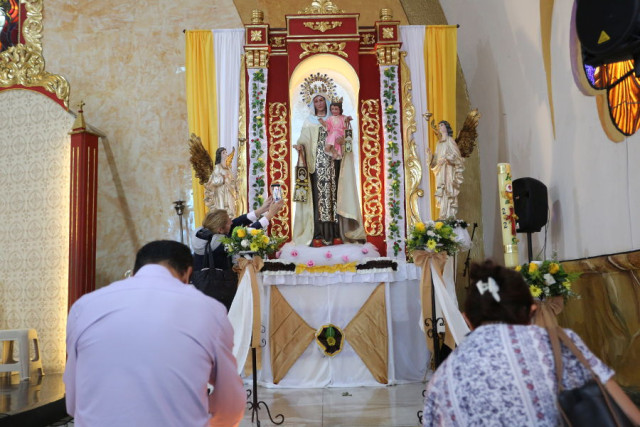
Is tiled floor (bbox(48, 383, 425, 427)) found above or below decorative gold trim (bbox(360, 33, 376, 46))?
below

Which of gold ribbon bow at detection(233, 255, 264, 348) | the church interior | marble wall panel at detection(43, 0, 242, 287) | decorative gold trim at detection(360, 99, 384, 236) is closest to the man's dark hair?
the church interior

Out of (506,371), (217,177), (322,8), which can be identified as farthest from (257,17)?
(506,371)

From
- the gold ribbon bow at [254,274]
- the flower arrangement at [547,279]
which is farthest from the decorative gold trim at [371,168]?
the flower arrangement at [547,279]

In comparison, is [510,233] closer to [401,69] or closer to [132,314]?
Answer: [401,69]

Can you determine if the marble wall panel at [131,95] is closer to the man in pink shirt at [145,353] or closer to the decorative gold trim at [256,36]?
the decorative gold trim at [256,36]

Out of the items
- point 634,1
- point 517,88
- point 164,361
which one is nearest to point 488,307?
point 164,361

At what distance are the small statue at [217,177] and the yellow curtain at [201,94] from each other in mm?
290

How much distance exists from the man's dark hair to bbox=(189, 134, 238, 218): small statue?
20.6 feet

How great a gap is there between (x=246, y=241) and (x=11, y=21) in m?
7.46

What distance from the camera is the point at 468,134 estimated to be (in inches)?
362

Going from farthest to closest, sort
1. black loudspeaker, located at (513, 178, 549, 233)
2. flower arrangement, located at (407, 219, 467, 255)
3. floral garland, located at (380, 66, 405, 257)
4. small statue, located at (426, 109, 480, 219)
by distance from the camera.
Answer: floral garland, located at (380, 66, 405, 257), small statue, located at (426, 109, 480, 219), black loudspeaker, located at (513, 178, 549, 233), flower arrangement, located at (407, 219, 467, 255)

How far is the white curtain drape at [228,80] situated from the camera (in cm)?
958

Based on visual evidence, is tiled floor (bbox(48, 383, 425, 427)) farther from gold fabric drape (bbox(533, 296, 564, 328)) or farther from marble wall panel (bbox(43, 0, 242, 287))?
marble wall panel (bbox(43, 0, 242, 287))

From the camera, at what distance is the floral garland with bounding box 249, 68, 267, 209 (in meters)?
9.45
